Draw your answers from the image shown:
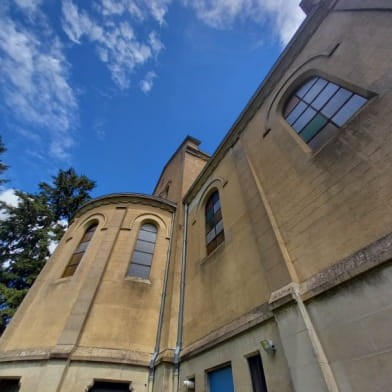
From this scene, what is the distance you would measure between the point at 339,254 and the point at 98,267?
7.93m

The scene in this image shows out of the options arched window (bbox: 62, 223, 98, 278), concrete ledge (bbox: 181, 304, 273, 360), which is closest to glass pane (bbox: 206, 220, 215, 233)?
concrete ledge (bbox: 181, 304, 273, 360)

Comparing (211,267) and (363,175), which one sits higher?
(211,267)

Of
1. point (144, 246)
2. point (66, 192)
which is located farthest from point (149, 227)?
point (66, 192)

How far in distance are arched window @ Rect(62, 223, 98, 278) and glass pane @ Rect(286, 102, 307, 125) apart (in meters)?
9.47

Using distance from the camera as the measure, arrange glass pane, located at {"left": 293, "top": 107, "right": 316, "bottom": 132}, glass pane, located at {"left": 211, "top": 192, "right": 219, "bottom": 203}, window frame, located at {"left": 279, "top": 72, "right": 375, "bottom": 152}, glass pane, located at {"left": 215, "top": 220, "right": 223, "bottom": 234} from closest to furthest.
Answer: window frame, located at {"left": 279, "top": 72, "right": 375, "bottom": 152}
glass pane, located at {"left": 293, "top": 107, "right": 316, "bottom": 132}
glass pane, located at {"left": 215, "top": 220, "right": 223, "bottom": 234}
glass pane, located at {"left": 211, "top": 192, "right": 219, "bottom": 203}

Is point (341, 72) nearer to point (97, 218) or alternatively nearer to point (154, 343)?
point (154, 343)

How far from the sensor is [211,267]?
7383mm

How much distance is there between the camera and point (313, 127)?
233 inches

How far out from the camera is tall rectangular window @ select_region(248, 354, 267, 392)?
4.24 metres

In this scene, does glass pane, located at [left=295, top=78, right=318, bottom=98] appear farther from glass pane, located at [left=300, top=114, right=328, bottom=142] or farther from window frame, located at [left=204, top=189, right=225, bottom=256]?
window frame, located at [left=204, top=189, right=225, bottom=256]

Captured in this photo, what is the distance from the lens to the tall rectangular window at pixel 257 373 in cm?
424

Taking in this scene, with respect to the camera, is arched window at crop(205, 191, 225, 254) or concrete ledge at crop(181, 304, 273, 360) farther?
arched window at crop(205, 191, 225, 254)

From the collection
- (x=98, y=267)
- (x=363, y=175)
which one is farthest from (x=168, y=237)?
(x=363, y=175)

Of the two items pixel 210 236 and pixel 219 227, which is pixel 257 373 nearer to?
pixel 219 227
